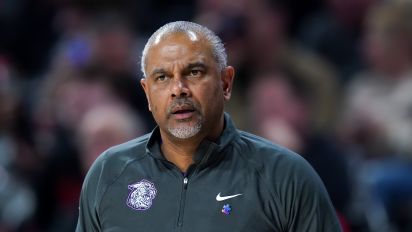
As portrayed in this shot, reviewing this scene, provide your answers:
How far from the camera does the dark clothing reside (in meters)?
3.69

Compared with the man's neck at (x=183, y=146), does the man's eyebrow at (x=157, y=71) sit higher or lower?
higher

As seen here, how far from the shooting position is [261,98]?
22.3 feet

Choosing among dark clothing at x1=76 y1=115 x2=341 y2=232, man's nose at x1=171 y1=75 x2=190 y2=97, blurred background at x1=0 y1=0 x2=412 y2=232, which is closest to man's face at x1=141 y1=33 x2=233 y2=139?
man's nose at x1=171 y1=75 x2=190 y2=97

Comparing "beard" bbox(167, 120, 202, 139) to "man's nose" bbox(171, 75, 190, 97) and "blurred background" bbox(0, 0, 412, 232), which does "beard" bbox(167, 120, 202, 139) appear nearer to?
A: "man's nose" bbox(171, 75, 190, 97)

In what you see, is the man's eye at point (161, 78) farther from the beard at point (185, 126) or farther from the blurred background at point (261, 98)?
the blurred background at point (261, 98)

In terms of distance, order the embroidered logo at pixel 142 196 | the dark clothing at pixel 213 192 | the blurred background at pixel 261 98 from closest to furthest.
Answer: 1. the dark clothing at pixel 213 192
2. the embroidered logo at pixel 142 196
3. the blurred background at pixel 261 98

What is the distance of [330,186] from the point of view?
5.86 metres

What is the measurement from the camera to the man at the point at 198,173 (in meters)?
3.70

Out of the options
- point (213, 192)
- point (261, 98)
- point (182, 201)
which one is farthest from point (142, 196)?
point (261, 98)

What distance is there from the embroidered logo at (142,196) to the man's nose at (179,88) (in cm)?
35

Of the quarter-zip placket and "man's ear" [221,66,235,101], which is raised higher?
"man's ear" [221,66,235,101]

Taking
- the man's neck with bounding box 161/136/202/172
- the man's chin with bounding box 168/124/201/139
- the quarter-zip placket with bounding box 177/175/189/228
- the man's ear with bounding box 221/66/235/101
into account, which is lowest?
the quarter-zip placket with bounding box 177/175/189/228

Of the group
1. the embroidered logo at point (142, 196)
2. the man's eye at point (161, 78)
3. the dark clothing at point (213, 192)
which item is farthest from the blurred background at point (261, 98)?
the man's eye at point (161, 78)

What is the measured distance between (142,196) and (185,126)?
29 centimetres
